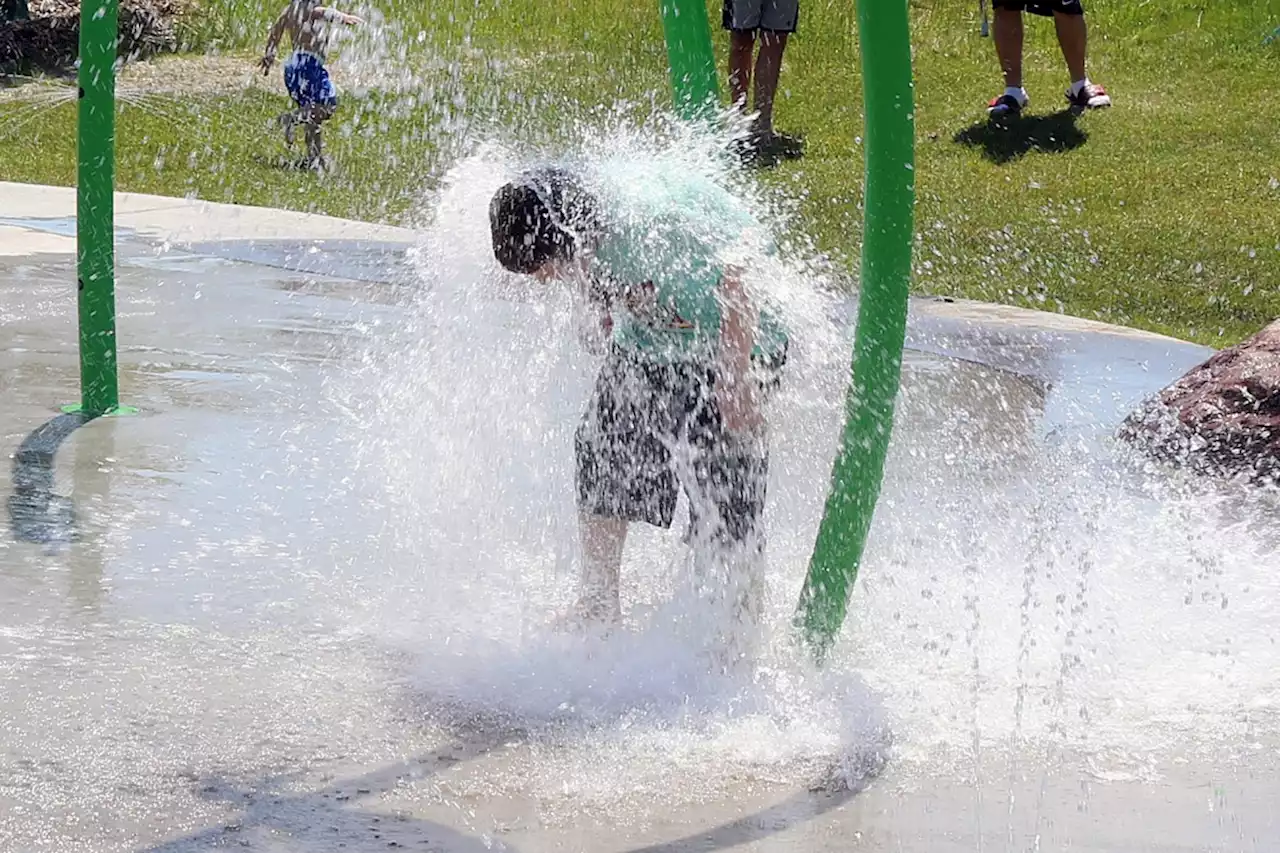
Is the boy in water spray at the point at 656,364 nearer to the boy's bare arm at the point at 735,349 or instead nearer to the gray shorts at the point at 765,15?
the boy's bare arm at the point at 735,349

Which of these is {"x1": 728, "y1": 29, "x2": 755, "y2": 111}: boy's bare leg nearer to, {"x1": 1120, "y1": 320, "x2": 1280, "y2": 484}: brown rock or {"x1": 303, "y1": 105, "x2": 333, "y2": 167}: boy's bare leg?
{"x1": 303, "y1": 105, "x2": 333, "y2": 167}: boy's bare leg

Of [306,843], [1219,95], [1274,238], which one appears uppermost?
[1219,95]

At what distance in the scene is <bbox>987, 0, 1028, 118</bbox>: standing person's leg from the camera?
1106 centimetres

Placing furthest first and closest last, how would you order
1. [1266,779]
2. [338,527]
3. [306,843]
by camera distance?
1. [338,527]
2. [1266,779]
3. [306,843]

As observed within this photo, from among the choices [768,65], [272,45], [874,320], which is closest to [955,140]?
[768,65]

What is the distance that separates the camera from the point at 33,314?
663cm

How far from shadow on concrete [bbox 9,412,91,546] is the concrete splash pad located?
0.03 metres

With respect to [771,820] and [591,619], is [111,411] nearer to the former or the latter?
[591,619]

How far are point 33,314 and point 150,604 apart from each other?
306 cm

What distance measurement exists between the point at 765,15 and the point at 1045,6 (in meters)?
1.62

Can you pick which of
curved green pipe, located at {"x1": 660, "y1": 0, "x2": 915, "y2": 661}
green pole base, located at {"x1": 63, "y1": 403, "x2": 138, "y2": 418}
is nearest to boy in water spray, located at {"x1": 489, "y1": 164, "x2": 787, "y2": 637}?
curved green pipe, located at {"x1": 660, "y1": 0, "x2": 915, "y2": 661}

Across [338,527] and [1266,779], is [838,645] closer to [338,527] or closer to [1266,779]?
[1266,779]

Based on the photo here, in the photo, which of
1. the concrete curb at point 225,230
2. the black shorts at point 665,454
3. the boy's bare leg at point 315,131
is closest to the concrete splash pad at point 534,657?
the black shorts at point 665,454

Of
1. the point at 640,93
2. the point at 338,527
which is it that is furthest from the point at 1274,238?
the point at 338,527
